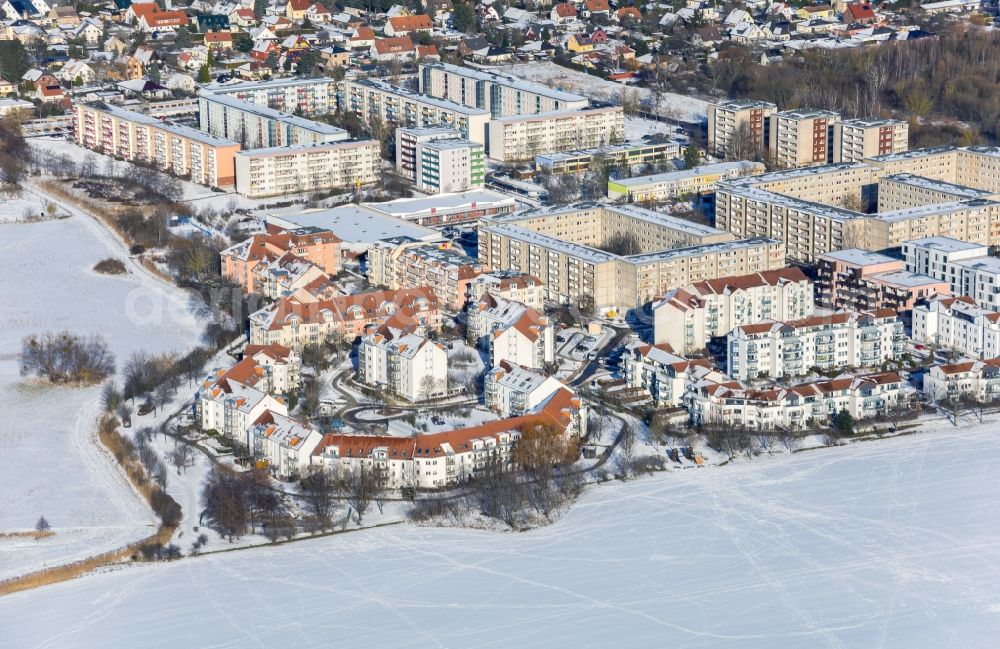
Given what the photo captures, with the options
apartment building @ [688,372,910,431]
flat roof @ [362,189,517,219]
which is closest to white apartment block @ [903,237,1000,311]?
apartment building @ [688,372,910,431]

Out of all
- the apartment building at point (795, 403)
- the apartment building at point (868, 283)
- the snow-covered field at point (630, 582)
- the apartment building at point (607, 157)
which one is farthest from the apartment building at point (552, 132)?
the snow-covered field at point (630, 582)

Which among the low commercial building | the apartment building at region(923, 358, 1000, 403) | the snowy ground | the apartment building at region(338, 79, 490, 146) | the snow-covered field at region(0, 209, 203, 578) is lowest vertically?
the snow-covered field at region(0, 209, 203, 578)

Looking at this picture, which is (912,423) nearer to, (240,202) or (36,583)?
(36,583)

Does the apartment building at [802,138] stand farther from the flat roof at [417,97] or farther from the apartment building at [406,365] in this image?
the apartment building at [406,365]

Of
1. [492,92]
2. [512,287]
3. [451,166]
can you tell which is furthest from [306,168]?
[512,287]

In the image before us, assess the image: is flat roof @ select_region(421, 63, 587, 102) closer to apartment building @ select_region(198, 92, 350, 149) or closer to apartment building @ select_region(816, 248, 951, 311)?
apartment building @ select_region(198, 92, 350, 149)
